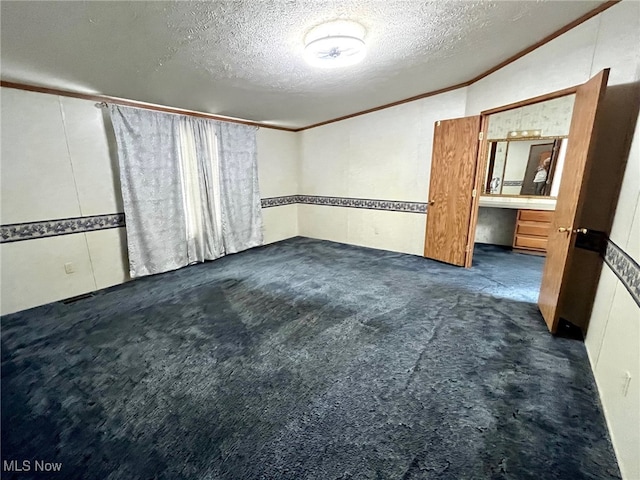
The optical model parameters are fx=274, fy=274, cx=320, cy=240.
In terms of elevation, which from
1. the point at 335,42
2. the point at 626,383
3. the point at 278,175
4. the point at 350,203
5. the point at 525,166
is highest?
the point at 335,42

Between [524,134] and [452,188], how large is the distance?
6.89 feet

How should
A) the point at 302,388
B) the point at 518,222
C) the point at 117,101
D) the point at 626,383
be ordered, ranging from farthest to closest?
the point at 518,222, the point at 117,101, the point at 302,388, the point at 626,383

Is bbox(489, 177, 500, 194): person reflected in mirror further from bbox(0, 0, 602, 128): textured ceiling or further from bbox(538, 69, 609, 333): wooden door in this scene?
bbox(538, 69, 609, 333): wooden door

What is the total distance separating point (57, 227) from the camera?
2713mm

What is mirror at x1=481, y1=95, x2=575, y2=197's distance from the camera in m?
4.14

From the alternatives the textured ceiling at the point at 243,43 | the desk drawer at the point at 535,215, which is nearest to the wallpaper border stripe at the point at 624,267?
the textured ceiling at the point at 243,43

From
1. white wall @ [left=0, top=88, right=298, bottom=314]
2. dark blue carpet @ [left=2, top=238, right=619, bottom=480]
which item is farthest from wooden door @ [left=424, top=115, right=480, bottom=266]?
white wall @ [left=0, top=88, right=298, bottom=314]

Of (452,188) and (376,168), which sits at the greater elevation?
(376,168)

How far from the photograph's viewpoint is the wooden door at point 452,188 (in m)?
3.28

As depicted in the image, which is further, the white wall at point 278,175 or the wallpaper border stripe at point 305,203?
the white wall at point 278,175

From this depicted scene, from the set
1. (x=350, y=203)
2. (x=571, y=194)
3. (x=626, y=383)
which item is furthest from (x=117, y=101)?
(x=626, y=383)

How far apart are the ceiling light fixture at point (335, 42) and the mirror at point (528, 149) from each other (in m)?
3.25

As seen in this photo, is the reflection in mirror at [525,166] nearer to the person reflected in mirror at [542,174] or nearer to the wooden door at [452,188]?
the person reflected in mirror at [542,174]

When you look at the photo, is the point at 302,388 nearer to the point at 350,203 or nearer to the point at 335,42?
the point at 335,42
